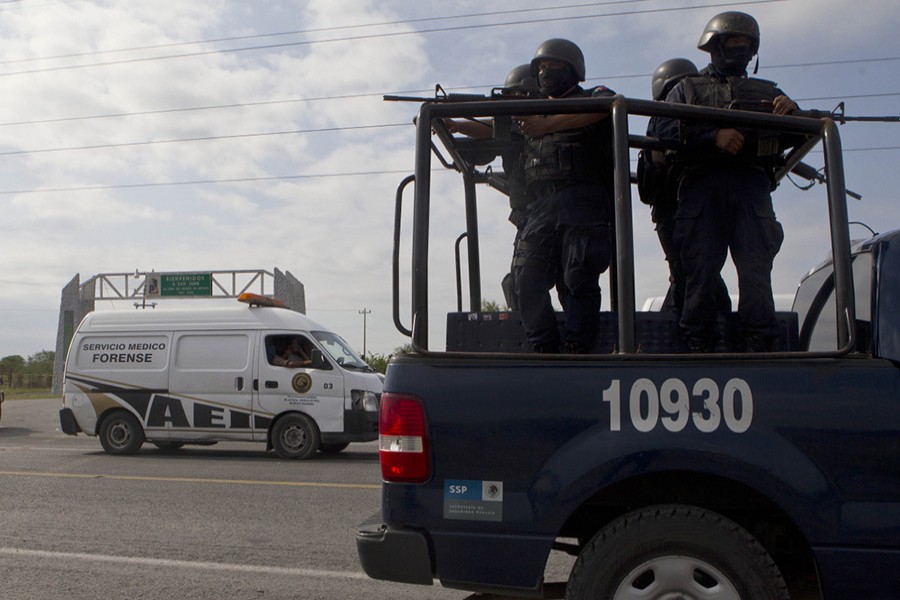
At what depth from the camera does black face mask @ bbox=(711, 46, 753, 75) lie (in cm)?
371

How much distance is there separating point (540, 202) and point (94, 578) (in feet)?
12.1

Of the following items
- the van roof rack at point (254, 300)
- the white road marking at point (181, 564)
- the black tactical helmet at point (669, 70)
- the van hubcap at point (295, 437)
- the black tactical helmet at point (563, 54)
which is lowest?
the white road marking at point (181, 564)

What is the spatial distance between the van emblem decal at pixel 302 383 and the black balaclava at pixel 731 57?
9.53 metres

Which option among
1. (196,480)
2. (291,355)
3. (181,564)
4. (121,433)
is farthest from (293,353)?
(181,564)

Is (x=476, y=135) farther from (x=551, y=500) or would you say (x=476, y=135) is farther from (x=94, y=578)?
(x=94, y=578)

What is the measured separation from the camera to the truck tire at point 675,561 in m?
2.92

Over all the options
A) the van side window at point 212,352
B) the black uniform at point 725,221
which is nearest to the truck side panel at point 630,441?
the black uniform at point 725,221

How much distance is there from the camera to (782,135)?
11.3 feet

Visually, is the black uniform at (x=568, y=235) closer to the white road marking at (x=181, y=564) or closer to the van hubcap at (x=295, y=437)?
the white road marking at (x=181, y=564)

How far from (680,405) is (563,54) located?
1.74m

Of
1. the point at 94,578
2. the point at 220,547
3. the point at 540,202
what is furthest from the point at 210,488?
the point at 540,202

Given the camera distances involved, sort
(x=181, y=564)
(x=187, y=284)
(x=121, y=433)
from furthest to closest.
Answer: (x=187, y=284) < (x=121, y=433) < (x=181, y=564)

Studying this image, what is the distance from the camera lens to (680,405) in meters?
3.02

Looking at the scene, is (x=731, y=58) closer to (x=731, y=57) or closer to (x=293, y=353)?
(x=731, y=57)
